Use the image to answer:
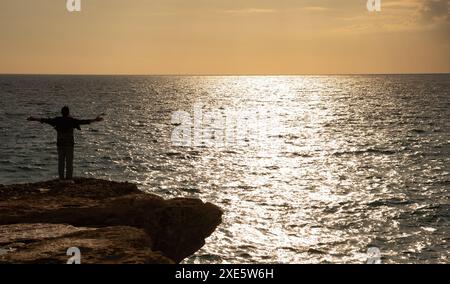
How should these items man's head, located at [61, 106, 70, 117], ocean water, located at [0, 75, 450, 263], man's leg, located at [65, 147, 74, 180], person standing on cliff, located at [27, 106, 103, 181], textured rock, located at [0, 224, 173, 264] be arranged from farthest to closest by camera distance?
ocean water, located at [0, 75, 450, 263], man's leg, located at [65, 147, 74, 180], person standing on cliff, located at [27, 106, 103, 181], man's head, located at [61, 106, 70, 117], textured rock, located at [0, 224, 173, 264]

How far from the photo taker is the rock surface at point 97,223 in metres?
9.56

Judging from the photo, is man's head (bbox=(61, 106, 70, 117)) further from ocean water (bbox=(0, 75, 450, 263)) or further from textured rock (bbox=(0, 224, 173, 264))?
ocean water (bbox=(0, 75, 450, 263))

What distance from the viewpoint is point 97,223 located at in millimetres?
12312

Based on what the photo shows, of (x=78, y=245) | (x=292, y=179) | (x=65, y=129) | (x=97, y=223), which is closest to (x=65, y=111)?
(x=65, y=129)

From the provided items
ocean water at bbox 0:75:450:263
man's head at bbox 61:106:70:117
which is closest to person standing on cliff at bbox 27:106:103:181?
man's head at bbox 61:106:70:117

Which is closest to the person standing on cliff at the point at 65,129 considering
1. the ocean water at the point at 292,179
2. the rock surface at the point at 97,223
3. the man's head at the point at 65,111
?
the man's head at the point at 65,111

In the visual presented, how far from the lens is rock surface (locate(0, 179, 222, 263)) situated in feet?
31.4

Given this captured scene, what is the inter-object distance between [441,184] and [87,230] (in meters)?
30.2

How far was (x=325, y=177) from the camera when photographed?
38.3 metres

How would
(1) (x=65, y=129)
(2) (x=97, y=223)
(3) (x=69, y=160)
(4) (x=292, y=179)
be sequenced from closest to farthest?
(2) (x=97, y=223) → (1) (x=65, y=129) → (3) (x=69, y=160) → (4) (x=292, y=179)

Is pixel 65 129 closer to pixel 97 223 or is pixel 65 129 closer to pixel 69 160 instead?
pixel 69 160

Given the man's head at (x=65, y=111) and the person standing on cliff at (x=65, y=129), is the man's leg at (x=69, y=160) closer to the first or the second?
the person standing on cliff at (x=65, y=129)

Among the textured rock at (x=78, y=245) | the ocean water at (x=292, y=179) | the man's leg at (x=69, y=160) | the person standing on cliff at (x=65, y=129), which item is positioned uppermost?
the person standing on cliff at (x=65, y=129)
